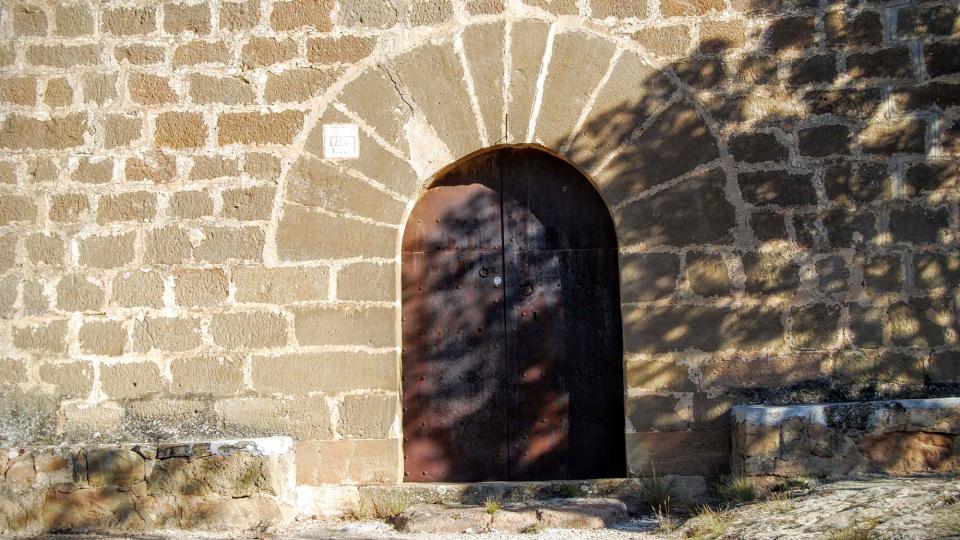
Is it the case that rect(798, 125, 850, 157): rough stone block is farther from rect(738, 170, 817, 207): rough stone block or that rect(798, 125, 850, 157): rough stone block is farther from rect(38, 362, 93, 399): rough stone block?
rect(38, 362, 93, 399): rough stone block

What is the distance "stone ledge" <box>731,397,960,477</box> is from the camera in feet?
14.4

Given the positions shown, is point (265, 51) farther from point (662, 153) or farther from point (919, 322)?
point (919, 322)

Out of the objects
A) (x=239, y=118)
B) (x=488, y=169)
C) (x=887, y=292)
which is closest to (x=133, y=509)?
(x=239, y=118)

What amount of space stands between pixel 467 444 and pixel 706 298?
140cm

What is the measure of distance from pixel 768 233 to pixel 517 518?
6.01 ft

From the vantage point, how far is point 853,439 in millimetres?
4422

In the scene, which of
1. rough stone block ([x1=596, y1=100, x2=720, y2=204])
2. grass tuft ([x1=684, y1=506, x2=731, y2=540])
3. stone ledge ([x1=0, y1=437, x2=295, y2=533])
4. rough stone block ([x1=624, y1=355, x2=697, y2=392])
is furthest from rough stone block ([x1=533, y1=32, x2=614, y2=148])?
stone ledge ([x1=0, y1=437, x2=295, y2=533])

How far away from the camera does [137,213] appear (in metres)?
4.90

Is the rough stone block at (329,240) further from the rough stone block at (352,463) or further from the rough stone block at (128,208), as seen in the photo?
the rough stone block at (352,463)

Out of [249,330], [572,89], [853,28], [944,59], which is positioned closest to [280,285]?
[249,330]

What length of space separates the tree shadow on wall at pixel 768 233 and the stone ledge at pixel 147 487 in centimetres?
178

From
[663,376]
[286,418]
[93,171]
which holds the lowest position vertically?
[286,418]

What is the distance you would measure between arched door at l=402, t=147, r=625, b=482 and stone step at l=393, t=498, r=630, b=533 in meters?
0.40

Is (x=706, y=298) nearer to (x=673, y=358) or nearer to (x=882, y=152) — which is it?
(x=673, y=358)
